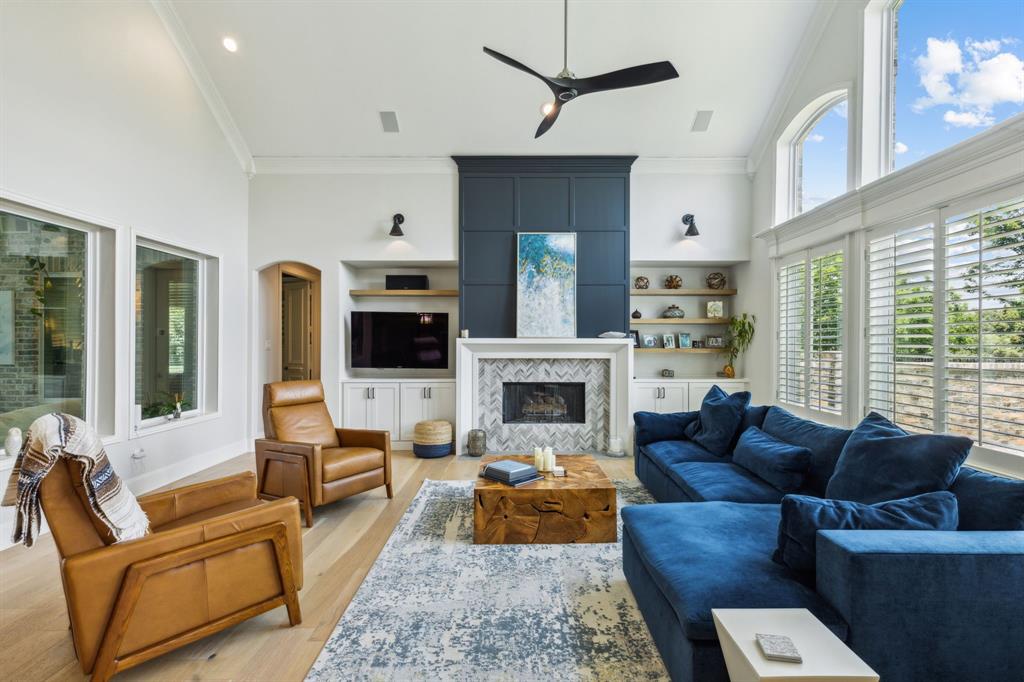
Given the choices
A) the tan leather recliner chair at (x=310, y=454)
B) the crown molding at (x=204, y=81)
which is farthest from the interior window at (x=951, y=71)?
the crown molding at (x=204, y=81)

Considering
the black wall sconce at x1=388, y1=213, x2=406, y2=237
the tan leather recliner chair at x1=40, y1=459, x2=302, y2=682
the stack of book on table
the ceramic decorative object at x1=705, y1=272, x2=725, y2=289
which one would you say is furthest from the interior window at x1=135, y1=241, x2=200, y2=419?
the ceramic decorative object at x1=705, y1=272, x2=725, y2=289

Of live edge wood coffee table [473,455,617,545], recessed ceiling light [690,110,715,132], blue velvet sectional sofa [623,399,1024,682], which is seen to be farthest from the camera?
recessed ceiling light [690,110,715,132]

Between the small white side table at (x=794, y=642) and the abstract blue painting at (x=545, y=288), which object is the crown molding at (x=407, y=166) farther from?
the small white side table at (x=794, y=642)

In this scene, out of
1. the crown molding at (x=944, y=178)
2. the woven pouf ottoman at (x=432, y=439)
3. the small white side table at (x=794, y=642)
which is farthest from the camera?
the woven pouf ottoman at (x=432, y=439)

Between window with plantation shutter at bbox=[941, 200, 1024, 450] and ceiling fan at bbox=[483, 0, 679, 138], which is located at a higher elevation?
ceiling fan at bbox=[483, 0, 679, 138]

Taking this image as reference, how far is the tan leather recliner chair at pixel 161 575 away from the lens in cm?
169

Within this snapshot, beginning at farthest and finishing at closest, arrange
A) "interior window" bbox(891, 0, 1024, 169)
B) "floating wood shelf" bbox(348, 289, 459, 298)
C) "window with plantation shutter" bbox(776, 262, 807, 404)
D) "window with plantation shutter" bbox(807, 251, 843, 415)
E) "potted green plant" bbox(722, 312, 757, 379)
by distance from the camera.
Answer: "floating wood shelf" bbox(348, 289, 459, 298) < "potted green plant" bbox(722, 312, 757, 379) < "window with plantation shutter" bbox(776, 262, 807, 404) < "window with plantation shutter" bbox(807, 251, 843, 415) < "interior window" bbox(891, 0, 1024, 169)

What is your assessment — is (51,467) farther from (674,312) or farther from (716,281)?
(716,281)

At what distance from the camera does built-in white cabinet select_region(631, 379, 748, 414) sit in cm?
547

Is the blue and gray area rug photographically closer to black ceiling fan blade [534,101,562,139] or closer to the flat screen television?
black ceiling fan blade [534,101,562,139]

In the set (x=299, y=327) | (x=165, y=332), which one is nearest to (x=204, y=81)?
(x=165, y=332)

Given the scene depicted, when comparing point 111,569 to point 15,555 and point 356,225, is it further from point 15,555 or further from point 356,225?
point 356,225

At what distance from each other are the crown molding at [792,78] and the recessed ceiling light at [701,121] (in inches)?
22.6

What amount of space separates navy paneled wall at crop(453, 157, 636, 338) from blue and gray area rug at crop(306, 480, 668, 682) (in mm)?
2837
